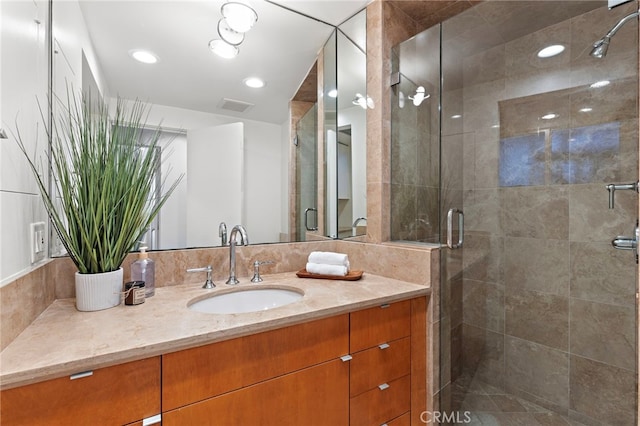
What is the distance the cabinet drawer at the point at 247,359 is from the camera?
0.76 metres

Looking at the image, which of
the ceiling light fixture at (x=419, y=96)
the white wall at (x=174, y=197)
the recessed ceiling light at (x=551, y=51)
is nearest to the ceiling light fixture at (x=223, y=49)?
the white wall at (x=174, y=197)

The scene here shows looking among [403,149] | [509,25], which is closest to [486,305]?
[403,149]

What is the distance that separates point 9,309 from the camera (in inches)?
27.9

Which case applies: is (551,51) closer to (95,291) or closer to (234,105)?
(234,105)

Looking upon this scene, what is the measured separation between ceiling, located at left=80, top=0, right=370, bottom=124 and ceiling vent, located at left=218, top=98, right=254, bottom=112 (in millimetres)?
15

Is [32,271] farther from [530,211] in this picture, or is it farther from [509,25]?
[509,25]

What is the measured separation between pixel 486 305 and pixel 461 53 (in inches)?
64.3

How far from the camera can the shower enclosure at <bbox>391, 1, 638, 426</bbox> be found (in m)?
1.51

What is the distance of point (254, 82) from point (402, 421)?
1.77 m

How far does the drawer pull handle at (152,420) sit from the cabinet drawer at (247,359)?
0.9 inches

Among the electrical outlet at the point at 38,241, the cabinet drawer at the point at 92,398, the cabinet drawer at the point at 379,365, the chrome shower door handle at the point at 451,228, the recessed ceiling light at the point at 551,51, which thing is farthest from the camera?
the recessed ceiling light at the point at 551,51

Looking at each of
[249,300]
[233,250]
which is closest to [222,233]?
[233,250]

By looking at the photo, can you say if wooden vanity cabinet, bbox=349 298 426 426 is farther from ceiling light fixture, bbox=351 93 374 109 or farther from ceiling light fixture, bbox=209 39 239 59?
ceiling light fixture, bbox=209 39 239 59

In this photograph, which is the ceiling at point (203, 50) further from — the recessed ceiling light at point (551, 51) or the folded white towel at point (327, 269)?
the recessed ceiling light at point (551, 51)
